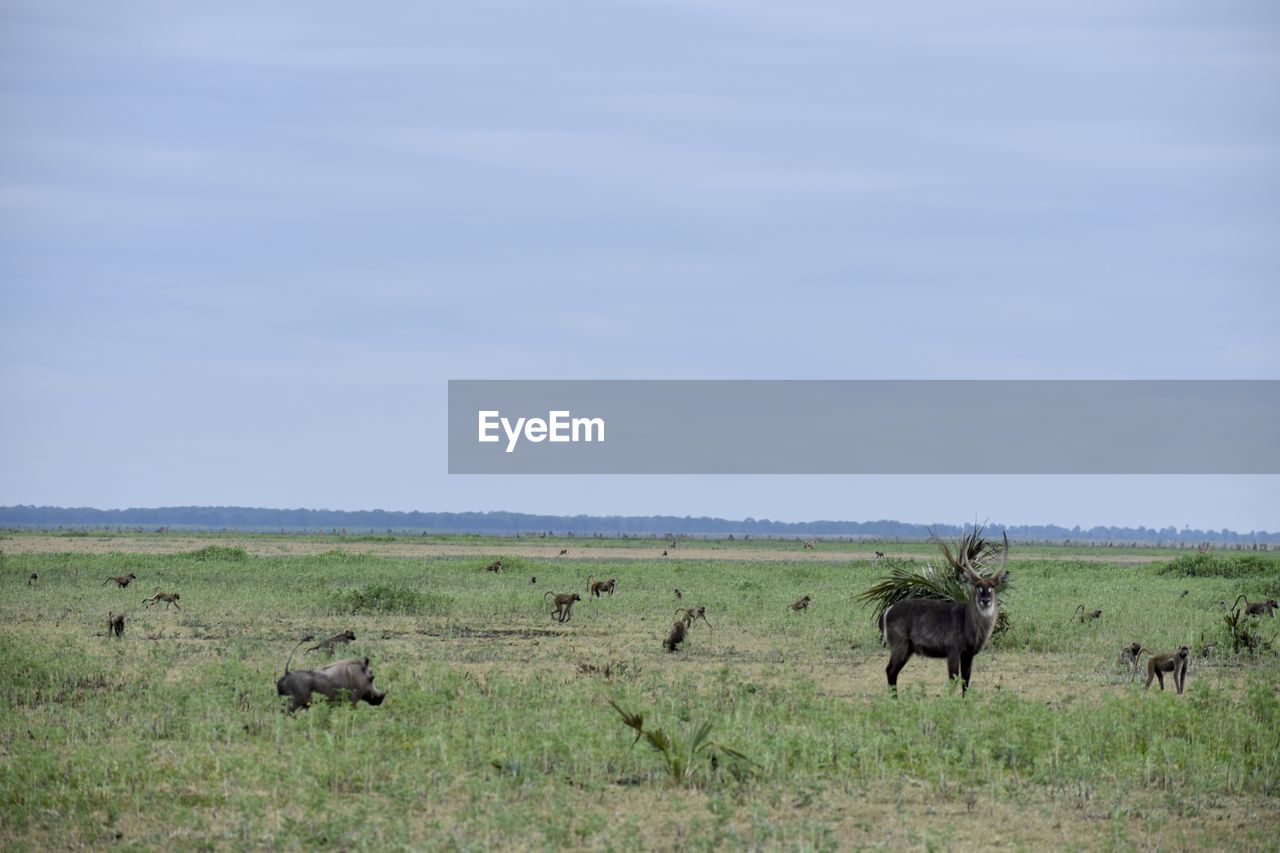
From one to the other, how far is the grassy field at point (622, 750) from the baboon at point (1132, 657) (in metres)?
0.24

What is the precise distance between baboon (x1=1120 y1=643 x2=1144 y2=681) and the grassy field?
24 cm

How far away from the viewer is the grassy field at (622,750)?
1058 cm

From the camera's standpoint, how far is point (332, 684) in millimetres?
14711

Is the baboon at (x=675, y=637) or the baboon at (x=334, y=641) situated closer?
the baboon at (x=334, y=641)

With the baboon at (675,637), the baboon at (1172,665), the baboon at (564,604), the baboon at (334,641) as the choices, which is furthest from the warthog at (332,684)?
the baboon at (564,604)

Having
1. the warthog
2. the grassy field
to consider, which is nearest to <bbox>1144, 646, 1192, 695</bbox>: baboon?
the grassy field

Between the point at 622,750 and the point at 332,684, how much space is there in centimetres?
375

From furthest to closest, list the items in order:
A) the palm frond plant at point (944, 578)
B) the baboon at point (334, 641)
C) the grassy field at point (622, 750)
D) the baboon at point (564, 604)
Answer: the baboon at point (564, 604), the palm frond plant at point (944, 578), the baboon at point (334, 641), the grassy field at point (622, 750)

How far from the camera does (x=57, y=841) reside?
10445 mm

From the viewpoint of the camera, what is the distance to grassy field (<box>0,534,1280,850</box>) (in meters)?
10.6

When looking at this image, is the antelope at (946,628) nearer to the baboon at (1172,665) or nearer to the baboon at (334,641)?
the baboon at (1172,665)

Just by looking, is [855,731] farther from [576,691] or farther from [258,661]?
[258,661]

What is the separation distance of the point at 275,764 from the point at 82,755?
1.78m

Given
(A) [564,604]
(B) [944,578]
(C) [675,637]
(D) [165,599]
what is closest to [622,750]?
(C) [675,637]
